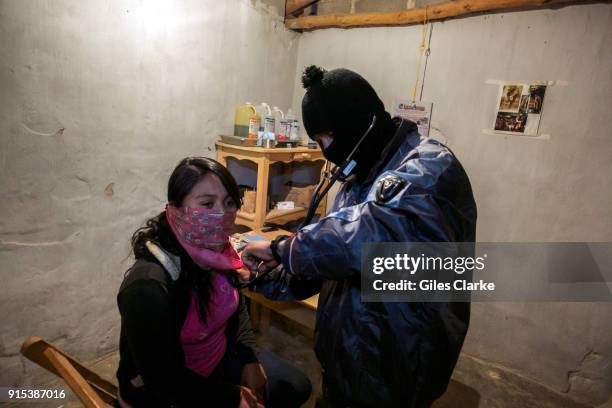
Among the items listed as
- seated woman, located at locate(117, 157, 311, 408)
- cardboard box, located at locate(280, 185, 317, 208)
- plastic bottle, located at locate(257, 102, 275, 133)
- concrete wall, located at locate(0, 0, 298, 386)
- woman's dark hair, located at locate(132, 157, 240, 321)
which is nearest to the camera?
seated woman, located at locate(117, 157, 311, 408)

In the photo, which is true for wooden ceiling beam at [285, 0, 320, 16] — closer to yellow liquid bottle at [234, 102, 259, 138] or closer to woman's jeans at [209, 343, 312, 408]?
yellow liquid bottle at [234, 102, 259, 138]

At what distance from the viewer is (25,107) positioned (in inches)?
58.5

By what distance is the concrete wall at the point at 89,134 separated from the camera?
150 cm

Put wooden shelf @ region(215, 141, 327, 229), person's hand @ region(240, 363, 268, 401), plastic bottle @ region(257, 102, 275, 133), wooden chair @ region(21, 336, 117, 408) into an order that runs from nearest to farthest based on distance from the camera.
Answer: wooden chair @ region(21, 336, 117, 408) < person's hand @ region(240, 363, 268, 401) < wooden shelf @ region(215, 141, 327, 229) < plastic bottle @ region(257, 102, 275, 133)

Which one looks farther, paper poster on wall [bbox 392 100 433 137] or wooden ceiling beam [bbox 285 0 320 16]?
wooden ceiling beam [bbox 285 0 320 16]

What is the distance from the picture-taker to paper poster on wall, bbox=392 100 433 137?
2.37 metres

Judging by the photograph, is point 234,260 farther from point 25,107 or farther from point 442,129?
point 442,129

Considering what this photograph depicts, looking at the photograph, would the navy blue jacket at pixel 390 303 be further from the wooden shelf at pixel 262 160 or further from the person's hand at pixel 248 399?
the wooden shelf at pixel 262 160

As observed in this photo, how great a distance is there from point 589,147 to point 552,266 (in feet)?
2.40

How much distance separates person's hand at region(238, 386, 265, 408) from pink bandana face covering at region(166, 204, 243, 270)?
1.44ft

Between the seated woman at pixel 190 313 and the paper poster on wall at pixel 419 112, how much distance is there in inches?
63.6

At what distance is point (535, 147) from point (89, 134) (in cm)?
246

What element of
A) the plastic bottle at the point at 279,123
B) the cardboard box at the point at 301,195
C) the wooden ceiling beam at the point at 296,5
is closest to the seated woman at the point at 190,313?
the plastic bottle at the point at 279,123

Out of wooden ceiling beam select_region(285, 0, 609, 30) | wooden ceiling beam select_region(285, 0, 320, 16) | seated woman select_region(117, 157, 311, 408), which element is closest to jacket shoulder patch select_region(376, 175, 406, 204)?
seated woman select_region(117, 157, 311, 408)
